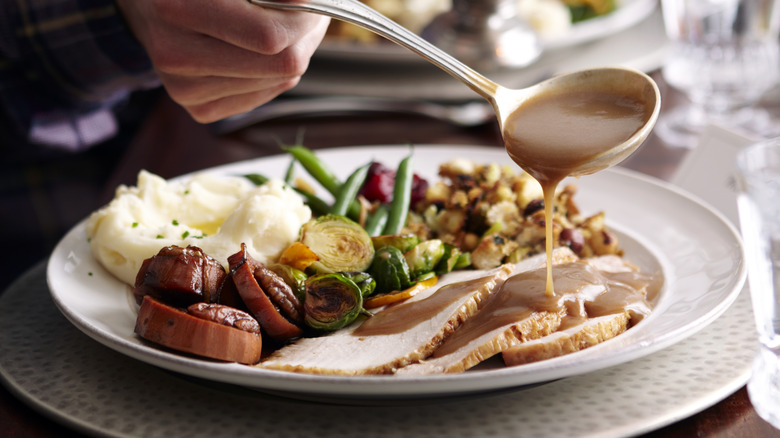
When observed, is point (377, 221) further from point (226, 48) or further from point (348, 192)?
point (226, 48)

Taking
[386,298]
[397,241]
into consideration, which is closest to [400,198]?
[397,241]

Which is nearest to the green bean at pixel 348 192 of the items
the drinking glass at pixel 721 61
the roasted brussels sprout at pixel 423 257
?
the roasted brussels sprout at pixel 423 257

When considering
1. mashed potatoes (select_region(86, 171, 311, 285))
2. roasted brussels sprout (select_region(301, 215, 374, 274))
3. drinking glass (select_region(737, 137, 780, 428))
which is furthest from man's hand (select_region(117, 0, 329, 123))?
drinking glass (select_region(737, 137, 780, 428))

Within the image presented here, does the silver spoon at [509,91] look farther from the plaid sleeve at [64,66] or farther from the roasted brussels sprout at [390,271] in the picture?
the plaid sleeve at [64,66]

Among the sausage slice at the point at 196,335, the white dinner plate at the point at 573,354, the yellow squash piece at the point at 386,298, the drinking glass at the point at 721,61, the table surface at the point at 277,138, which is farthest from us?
the drinking glass at the point at 721,61

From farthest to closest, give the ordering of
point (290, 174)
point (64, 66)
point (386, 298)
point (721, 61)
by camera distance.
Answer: point (721, 61), point (64, 66), point (290, 174), point (386, 298)

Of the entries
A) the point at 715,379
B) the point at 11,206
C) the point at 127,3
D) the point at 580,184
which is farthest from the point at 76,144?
the point at 715,379
